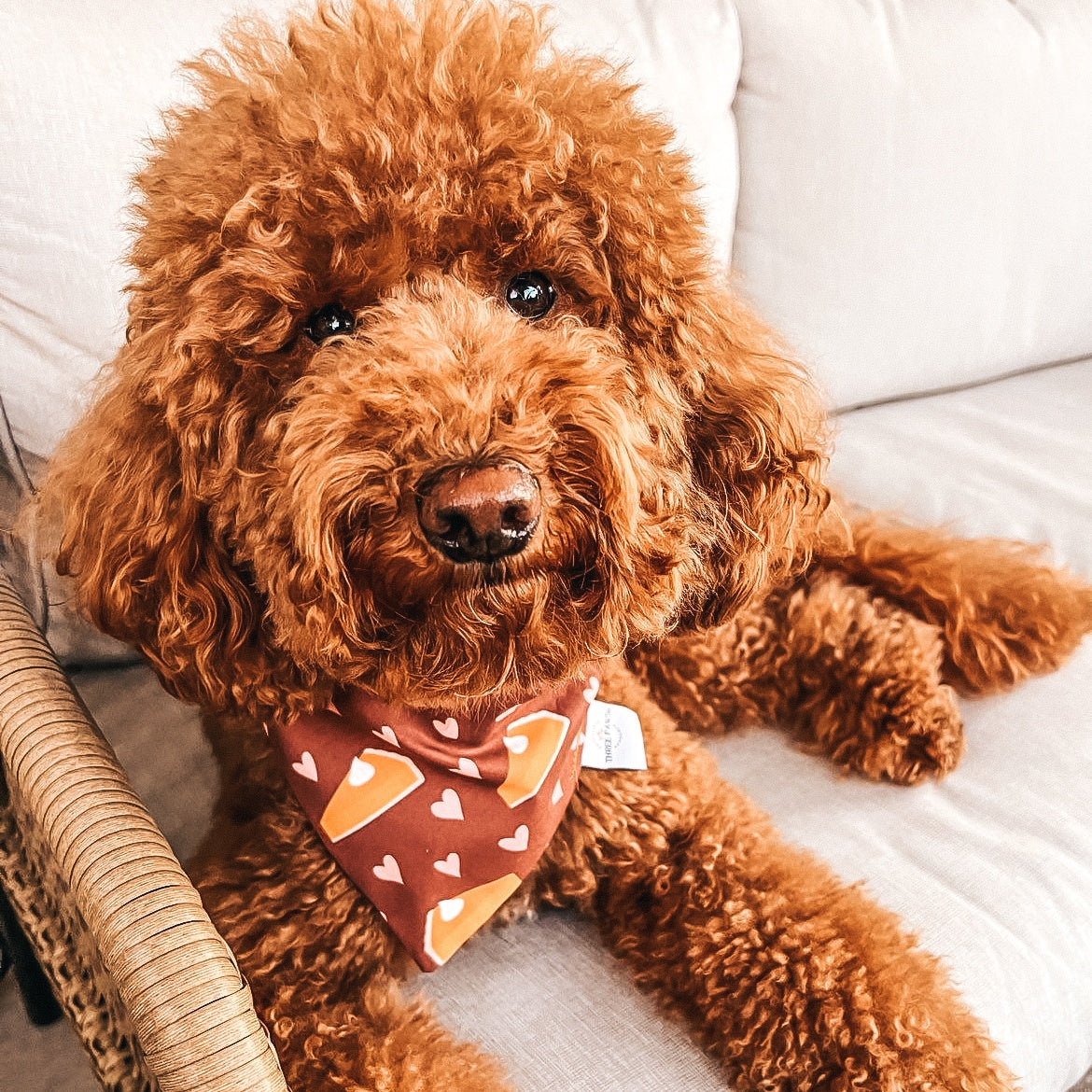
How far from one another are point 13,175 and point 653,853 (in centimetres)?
97

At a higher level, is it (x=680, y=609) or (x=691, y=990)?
(x=680, y=609)

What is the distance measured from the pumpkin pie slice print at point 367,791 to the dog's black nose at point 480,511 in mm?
319

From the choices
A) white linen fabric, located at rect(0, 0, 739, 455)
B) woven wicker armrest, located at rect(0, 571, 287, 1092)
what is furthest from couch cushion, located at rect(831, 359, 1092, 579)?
woven wicker armrest, located at rect(0, 571, 287, 1092)

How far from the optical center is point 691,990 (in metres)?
0.99

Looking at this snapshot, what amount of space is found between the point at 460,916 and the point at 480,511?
0.47m

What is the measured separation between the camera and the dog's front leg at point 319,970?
89cm

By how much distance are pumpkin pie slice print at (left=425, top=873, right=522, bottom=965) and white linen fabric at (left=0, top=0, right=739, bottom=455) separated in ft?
2.18

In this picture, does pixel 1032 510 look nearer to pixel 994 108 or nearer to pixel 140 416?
pixel 994 108

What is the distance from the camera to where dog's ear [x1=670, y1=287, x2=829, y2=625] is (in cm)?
96

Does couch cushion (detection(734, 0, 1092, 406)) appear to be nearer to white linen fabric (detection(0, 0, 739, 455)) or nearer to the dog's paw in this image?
the dog's paw

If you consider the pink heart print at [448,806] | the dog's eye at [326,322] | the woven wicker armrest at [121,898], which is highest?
the dog's eye at [326,322]

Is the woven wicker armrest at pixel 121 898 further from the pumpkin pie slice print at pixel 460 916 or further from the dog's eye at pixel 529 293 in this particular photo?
the dog's eye at pixel 529 293

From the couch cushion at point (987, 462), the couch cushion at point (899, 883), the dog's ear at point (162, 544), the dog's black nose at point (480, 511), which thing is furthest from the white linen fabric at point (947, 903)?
the dog's black nose at point (480, 511)

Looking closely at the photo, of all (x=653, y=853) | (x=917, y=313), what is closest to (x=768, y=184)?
(x=917, y=313)
